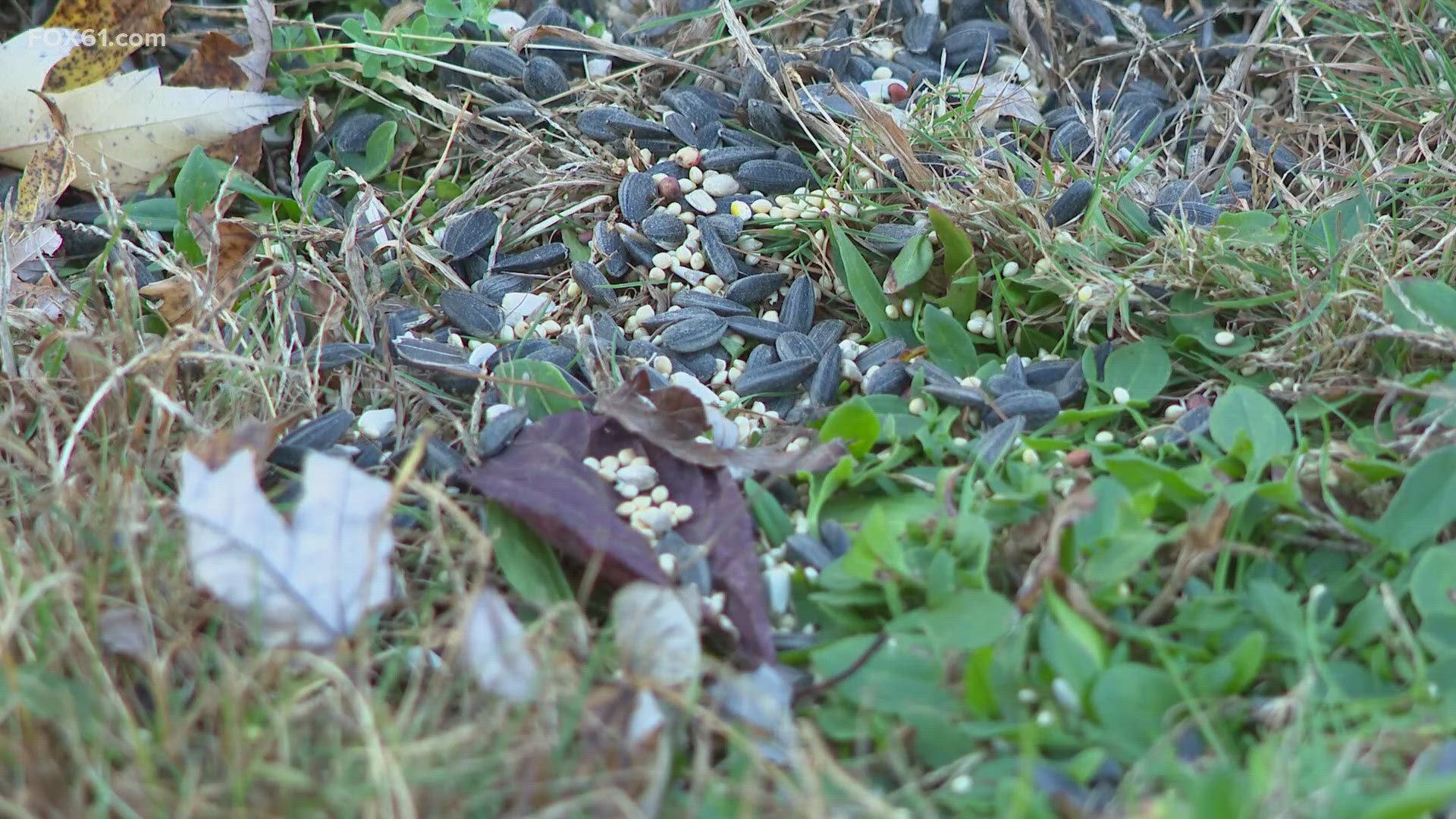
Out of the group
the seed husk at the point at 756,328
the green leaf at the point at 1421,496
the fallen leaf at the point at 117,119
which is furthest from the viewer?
the fallen leaf at the point at 117,119

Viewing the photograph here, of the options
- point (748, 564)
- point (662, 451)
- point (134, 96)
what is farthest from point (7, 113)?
point (748, 564)

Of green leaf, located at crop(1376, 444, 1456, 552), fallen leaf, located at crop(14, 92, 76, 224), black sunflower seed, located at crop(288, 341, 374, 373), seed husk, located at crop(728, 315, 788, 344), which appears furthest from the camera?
fallen leaf, located at crop(14, 92, 76, 224)

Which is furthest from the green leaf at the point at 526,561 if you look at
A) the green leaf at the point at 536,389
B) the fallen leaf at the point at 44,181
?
the fallen leaf at the point at 44,181

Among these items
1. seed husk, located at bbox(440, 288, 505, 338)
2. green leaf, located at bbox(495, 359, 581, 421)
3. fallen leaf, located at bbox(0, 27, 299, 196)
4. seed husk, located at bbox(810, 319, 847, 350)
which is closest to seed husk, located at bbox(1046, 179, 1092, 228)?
seed husk, located at bbox(810, 319, 847, 350)

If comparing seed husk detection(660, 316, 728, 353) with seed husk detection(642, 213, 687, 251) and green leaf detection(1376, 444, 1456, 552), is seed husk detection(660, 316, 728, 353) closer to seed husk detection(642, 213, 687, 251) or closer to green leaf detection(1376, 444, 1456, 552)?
seed husk detection(642, 213, 687, 251)

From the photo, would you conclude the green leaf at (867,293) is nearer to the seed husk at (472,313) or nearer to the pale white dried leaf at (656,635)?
the seed husk at (472,313)

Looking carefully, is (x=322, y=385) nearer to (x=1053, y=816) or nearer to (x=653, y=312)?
(x=653, y=312)
